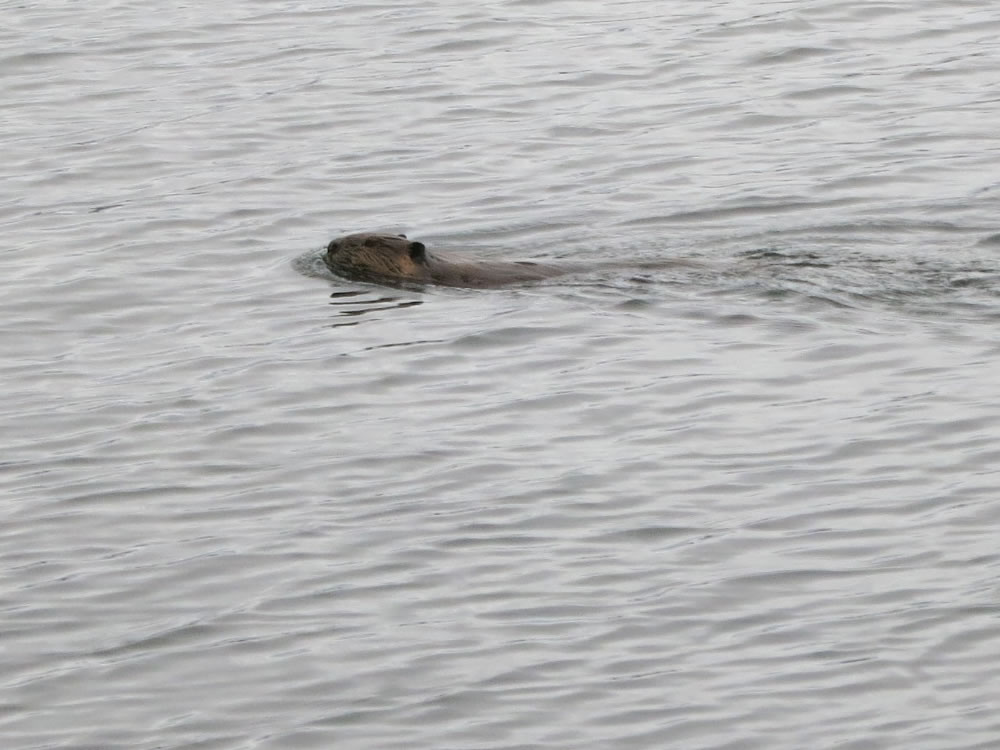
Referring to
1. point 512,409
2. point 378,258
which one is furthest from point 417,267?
point 512,409

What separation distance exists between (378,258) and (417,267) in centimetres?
25

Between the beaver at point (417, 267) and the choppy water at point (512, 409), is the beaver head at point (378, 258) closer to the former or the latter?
the beaver at point (417, 267)

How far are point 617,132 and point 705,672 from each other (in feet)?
29.6

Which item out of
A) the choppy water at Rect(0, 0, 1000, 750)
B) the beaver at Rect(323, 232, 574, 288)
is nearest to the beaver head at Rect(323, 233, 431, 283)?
the beaver at Rect(323, 232, 574, 288)

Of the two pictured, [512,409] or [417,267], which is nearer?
[512,409]

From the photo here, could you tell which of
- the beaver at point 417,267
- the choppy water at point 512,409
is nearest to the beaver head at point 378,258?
the beaver at point 417,267

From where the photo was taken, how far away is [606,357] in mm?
10281

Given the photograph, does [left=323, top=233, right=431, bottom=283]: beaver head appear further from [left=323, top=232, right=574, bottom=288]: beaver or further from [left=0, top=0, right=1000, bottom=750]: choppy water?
[left=0, top=0, right=1000, bottom=750]: choppy water

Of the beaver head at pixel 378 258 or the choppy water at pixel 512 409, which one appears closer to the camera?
the choppy water at pixel 512 409

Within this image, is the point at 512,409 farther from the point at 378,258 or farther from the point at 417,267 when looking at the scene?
the point at 378,258

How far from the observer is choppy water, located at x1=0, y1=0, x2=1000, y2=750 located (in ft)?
22.6

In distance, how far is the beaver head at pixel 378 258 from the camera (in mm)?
A: 11633

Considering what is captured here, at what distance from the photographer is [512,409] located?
963cm

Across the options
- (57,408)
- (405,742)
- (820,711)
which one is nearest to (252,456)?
(57,408)
